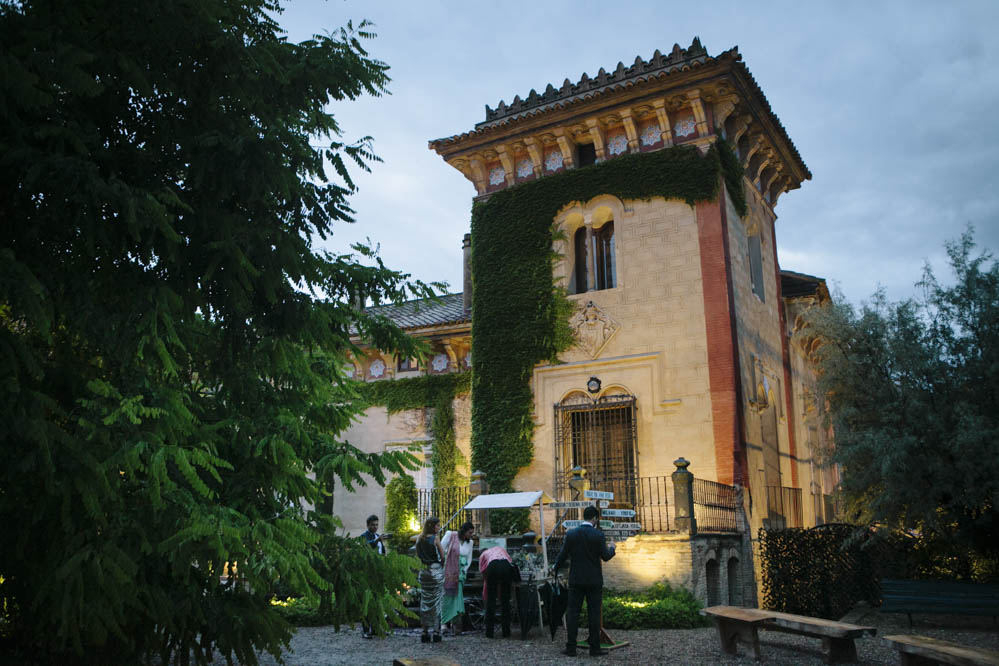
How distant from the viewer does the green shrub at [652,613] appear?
35.6 feet

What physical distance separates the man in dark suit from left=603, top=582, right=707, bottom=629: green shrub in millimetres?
2131

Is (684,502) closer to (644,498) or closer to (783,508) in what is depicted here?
(644,498)

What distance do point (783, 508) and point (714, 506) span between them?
3.87m

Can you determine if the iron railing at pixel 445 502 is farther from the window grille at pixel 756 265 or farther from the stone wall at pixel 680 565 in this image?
the window grille at pixel 756 265

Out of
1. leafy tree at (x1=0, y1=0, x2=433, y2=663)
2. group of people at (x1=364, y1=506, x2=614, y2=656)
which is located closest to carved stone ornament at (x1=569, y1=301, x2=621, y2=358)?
group of people at (x1=364, y1=506, x2=614, y2=656)

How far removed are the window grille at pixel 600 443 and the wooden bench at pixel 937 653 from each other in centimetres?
749

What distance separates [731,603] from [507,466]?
16.3 feet

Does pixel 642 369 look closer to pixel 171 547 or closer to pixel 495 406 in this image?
pixel 495 406

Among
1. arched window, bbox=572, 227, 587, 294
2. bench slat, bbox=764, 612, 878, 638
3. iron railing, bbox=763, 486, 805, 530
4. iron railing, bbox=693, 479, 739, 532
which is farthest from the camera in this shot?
arched window, bbox=572, 227, 587, 294

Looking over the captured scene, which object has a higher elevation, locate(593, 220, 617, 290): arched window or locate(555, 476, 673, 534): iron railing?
locate(593, 220, 617, 290): arched window

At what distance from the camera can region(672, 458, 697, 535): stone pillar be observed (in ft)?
39.7

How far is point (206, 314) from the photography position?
5.66 metres

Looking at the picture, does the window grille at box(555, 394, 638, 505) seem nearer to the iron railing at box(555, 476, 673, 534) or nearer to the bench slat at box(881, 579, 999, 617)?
the iron railing at box(555, 476, 673, 534)

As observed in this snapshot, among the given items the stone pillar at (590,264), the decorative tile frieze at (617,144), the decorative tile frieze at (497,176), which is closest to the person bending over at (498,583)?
the stone pillar at (590,264)
